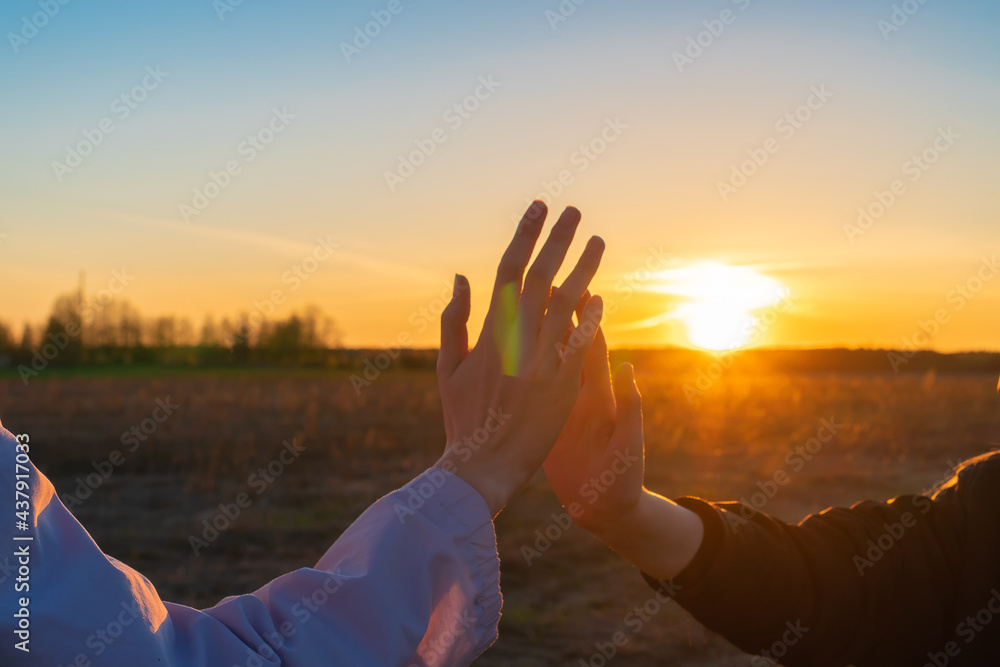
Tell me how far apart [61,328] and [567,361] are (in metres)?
38.4

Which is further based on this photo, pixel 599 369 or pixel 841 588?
pixel 841 588

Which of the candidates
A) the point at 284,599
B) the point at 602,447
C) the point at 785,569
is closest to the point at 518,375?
the point at 284,599

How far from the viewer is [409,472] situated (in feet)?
29.1

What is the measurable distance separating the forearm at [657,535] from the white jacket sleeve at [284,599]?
72 cm

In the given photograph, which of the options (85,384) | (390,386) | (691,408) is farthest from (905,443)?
(85,384)

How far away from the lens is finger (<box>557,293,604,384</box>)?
1.16 meters

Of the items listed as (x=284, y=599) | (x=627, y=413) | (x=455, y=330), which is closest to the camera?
(x=284, y=599)

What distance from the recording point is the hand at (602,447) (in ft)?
5.18

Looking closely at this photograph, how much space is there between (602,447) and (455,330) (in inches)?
22.0

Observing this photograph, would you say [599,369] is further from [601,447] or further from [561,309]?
[561,309]

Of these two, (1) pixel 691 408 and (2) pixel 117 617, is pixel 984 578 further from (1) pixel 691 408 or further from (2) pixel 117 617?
(1) pixel 691 408

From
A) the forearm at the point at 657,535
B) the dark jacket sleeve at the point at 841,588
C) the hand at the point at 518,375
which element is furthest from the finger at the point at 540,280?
the dark jacket sleeve at the point at 841,588

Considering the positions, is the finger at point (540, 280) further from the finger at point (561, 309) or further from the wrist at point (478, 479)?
the wrist at point (478, 479)

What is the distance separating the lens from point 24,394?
60.6 ft
